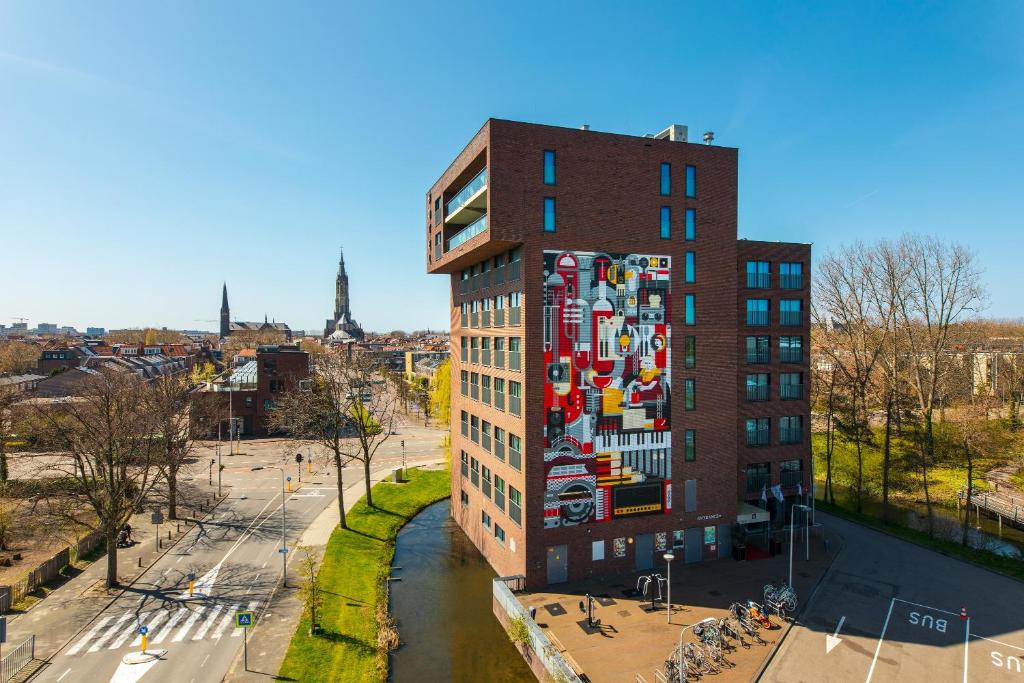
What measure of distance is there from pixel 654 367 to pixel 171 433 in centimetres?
3048

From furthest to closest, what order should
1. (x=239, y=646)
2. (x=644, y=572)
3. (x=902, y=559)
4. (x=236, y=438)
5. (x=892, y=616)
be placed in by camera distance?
1. (x=236, y=438)
2. (x=902, y=559)
3. (x=644, y=572)
4. (x=892, y=616)
5. (x=239, y=646)

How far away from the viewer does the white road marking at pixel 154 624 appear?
21.8m

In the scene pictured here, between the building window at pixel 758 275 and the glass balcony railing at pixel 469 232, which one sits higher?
the glass balcony railing at pixel 469 232

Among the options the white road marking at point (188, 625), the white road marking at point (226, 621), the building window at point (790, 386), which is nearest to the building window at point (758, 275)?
the building window at point (790, 386)

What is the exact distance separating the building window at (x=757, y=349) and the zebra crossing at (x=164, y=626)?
2879cm

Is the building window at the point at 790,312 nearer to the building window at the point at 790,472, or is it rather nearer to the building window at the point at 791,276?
the building window at the point at 791,276

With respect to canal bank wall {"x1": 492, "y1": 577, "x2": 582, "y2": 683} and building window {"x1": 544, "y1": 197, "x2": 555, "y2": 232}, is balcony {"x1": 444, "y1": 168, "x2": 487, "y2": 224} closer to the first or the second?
building window {"x1": 544, "y1": 197, "x2": 555, "y2": 232}

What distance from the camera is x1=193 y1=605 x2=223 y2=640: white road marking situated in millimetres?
22328

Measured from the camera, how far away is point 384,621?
23828mm

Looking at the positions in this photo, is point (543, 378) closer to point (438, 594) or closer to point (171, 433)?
point (438, 594)

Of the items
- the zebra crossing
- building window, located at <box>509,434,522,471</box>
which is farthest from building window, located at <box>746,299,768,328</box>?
the zebra crossing

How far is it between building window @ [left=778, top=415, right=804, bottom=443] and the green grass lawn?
24.1 m

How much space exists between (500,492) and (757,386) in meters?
16.4

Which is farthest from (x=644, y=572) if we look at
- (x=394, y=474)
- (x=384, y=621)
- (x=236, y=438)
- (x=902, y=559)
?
(x=236, y=438)
